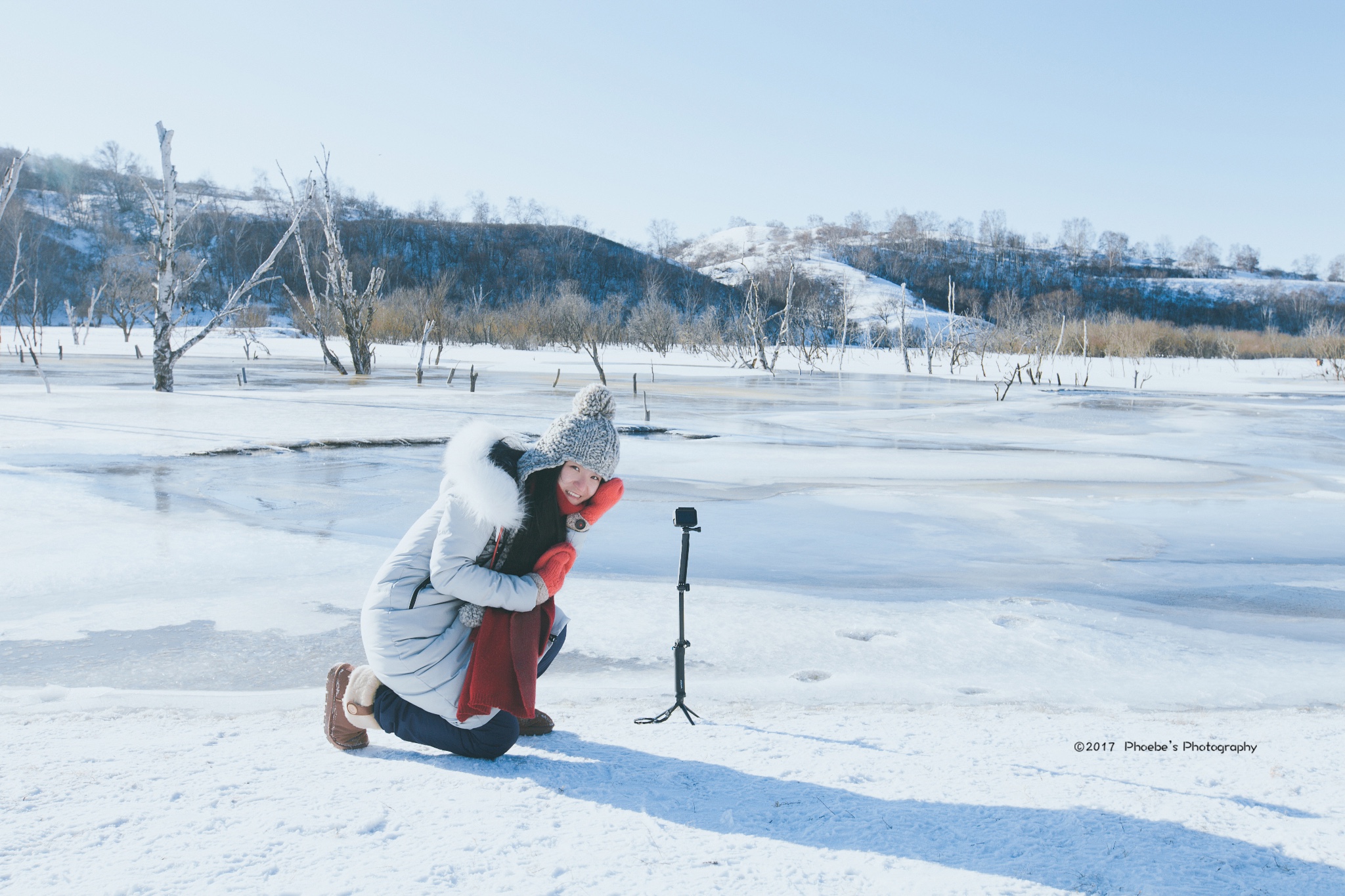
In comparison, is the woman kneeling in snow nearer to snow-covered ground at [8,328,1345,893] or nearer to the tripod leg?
Answer: snow-covered ground at [8,328,1345,893]

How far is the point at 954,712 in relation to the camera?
3383 mm

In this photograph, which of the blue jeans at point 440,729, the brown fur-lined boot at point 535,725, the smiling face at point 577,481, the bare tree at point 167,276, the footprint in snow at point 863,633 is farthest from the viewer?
the bare tree at point 167,276

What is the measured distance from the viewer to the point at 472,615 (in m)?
2.65

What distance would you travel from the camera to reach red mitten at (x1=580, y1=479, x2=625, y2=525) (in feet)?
8.65

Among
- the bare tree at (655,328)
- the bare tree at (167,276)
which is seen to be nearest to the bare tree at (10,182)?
the bare tree at (167,276)

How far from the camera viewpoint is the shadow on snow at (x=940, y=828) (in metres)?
2.15

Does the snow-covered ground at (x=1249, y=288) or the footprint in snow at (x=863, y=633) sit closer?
the footprint in snow at (x=863, y=633)

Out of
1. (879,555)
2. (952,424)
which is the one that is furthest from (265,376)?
(879,555)

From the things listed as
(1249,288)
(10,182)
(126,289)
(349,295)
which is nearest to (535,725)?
(10,182)

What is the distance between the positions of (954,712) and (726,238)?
155196 mm

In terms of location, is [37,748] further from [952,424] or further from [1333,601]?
[952,424]

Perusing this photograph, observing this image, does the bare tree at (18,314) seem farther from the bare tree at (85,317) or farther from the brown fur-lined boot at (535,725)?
the brown fur-lined boot at (535,725)

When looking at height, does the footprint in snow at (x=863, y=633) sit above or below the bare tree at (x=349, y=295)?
below

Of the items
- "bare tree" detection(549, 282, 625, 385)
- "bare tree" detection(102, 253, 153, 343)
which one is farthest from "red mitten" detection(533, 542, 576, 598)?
"bare tree" detection(102, 253, 153, 343)
